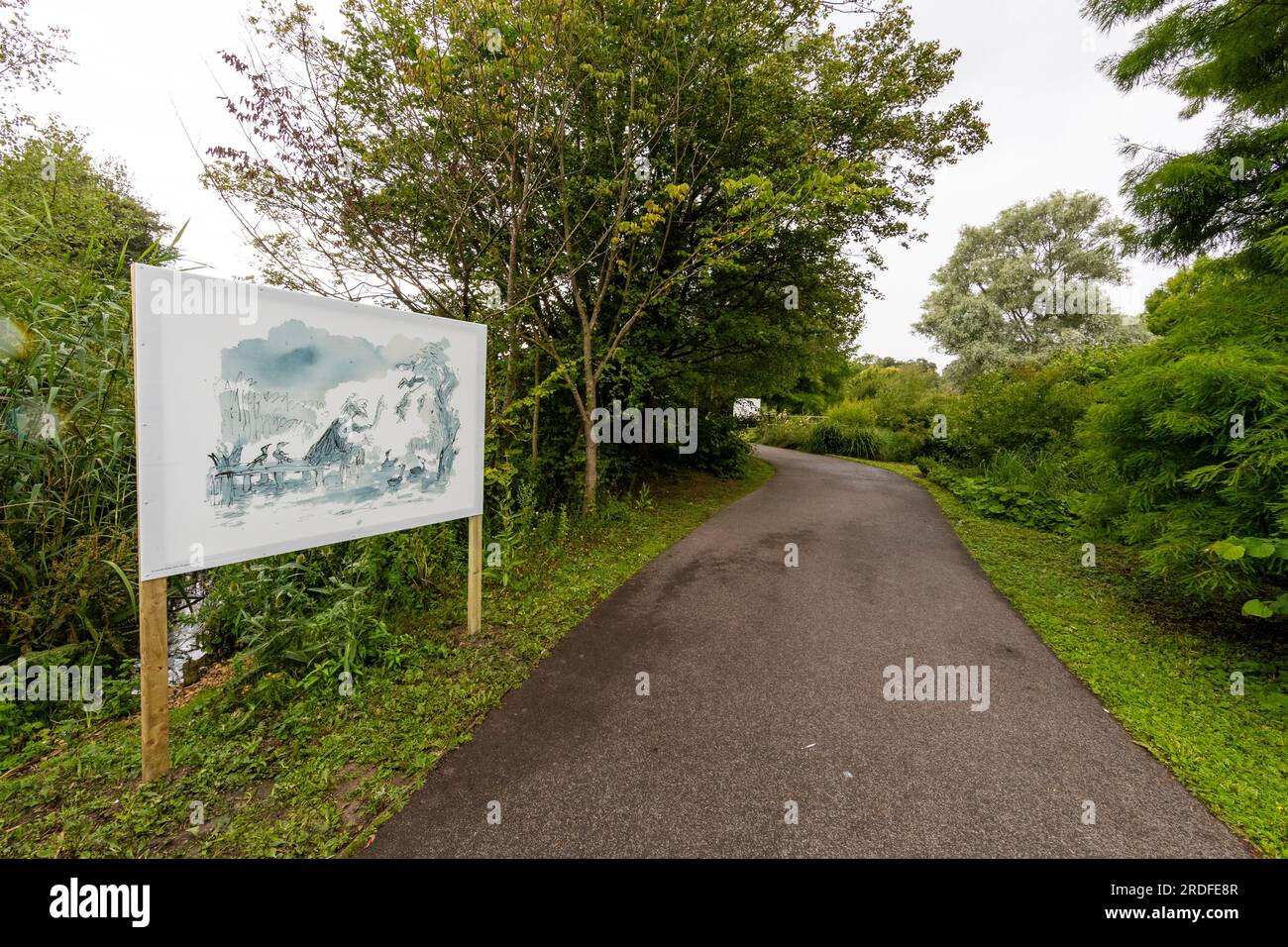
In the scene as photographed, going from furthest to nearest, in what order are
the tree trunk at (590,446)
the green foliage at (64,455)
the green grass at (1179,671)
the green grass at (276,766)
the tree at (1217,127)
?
the tree trunk at (590,446) → the tree at (1217,127) → the green foliage at (64,455) → the green grass at (1179,671) → the green grass at (276,766)

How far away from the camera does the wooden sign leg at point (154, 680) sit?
235cm

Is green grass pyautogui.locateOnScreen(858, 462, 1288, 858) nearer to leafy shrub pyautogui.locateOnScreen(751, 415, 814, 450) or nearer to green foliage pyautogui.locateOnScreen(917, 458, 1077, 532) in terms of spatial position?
green foliage pyautogui.locateOnScreen(917, 458, 1077, 532)

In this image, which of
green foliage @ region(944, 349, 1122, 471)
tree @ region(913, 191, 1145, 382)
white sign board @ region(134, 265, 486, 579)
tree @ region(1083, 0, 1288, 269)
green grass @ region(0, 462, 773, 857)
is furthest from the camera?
tree @ region(913, 191, 1145, 382)

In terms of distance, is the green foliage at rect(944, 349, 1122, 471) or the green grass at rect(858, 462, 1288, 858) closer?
the green grass at rect(858, 462, 1288, 858)

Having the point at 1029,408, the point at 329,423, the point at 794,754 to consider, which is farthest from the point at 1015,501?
the point at 329,423

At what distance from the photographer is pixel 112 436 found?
3.46 meters

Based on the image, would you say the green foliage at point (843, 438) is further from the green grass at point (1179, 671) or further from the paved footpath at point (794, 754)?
the paved footpath at point (794, 754)

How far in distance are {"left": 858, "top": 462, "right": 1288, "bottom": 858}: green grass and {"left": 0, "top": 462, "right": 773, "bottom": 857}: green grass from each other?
13.2ft

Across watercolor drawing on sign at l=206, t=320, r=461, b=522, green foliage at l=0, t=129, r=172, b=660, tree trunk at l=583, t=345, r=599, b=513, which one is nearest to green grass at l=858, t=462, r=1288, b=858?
watercolor drawing on sign at l=206, t=320, r=461, b=522

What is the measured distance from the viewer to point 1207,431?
11.2ft

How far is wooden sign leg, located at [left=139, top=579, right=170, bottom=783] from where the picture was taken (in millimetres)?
2346

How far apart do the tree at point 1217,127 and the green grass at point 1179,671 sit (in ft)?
10.5

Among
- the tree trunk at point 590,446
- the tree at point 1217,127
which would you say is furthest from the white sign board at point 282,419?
the tree at point 1217,127
